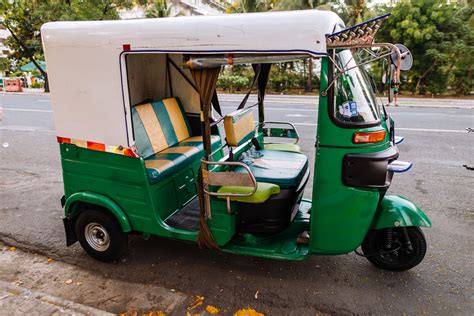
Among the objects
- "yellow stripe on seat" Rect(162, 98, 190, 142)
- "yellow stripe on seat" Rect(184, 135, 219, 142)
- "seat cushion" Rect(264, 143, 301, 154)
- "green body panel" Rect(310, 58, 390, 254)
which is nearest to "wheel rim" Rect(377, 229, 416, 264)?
"green body panel" Rect(310, 58, 390, 254)

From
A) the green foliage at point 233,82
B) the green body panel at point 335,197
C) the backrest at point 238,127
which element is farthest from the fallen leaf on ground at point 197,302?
the green foliage at point 233,82

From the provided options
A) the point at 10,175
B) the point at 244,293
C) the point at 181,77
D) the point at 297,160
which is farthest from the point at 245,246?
the point at 10,175

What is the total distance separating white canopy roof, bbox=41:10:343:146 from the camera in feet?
8.85

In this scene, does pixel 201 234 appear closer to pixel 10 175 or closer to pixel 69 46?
pixel 69 46

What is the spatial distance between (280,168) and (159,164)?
1.28 meters

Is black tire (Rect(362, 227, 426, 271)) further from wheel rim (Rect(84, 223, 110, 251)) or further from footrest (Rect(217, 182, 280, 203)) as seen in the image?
wheel rim (Rect(84, 223, 110, 251))

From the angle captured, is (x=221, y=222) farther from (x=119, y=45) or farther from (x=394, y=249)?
(x=119, y=45)

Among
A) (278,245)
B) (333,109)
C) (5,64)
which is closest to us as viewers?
(333,109)

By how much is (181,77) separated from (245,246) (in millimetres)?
2852

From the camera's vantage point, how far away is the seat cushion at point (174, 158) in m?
3.69

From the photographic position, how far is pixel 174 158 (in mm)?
4129

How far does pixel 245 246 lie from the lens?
3.50 metres


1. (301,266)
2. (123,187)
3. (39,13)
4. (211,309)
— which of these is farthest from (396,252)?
(39,13)

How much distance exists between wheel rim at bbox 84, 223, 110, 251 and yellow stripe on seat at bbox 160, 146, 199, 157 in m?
1.15
